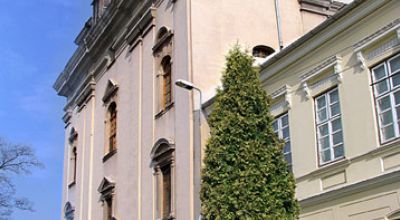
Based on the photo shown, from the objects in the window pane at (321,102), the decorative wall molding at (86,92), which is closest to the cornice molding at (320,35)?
the window pane at (321,102)

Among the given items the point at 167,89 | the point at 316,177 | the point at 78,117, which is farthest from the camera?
the point at 78,117

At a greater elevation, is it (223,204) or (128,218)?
(128,218)

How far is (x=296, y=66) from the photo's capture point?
16359mm

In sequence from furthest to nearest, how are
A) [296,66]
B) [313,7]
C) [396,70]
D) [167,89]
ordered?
1. [313,7]
2. [167,89]
3. [296,66]
4. [396,70]

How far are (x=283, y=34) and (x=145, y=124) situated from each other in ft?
19.8

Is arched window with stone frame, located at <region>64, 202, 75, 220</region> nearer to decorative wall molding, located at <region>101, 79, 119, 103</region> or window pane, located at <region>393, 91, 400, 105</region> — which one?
decorative wall molding, located at <region>101, 79, 119, 103</region>

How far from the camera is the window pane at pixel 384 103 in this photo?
13.5m

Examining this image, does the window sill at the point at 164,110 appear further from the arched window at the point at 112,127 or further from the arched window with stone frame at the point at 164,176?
the arched window at the point at 112,127

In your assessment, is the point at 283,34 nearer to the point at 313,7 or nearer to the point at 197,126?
the point at 313,7

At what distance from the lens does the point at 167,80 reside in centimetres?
2330

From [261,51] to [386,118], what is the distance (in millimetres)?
9799

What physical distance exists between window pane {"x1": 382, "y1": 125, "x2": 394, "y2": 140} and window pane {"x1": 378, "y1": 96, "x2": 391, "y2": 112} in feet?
1.40

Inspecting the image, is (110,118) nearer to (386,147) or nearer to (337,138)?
(337,138)

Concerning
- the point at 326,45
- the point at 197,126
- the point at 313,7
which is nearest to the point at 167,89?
the point at 197,126
